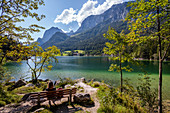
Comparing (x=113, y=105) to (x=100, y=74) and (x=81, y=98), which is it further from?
(x=100, y=74)

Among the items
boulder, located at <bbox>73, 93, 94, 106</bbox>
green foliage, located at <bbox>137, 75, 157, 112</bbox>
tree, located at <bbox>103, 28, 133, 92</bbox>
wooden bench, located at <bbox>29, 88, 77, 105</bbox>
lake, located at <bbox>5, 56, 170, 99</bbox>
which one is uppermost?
tree, located at <bbox>103, 28, 133, 92</bbox>

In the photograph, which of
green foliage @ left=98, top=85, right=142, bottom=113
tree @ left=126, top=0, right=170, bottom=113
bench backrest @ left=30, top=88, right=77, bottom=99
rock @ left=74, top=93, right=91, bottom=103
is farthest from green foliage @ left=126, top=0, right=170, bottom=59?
bench backrest @ left=30, top=88, right=77, bottom=99

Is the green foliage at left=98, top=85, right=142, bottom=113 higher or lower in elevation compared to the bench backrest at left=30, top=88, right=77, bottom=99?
lower

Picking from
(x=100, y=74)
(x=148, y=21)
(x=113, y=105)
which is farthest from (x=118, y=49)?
(x=100, y=74)

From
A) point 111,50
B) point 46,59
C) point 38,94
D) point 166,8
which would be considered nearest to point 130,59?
point 111,50

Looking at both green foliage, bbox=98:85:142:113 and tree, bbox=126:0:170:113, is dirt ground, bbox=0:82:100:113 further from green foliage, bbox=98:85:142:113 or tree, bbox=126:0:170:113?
tree, bbox=126:0:170:113

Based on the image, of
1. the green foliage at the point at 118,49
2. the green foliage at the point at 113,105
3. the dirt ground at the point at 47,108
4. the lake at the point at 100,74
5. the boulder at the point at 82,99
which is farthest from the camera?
the lake at the point at 100,74

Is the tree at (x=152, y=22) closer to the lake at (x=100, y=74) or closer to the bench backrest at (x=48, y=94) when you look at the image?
the lake at (x=100, y=74)

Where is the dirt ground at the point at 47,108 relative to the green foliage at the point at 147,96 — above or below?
below

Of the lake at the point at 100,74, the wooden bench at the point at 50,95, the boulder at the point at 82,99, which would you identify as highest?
the wooden bench at the point at 50,95

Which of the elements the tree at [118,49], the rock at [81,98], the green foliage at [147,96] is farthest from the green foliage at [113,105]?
the tree at [118,49]

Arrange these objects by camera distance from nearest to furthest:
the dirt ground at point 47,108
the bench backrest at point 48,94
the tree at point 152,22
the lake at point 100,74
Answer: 1. the tree at point 152,22
2. the dirt ground at point 47,108
3. the bench backrest at point 48,94
4. the lake at point 100,74

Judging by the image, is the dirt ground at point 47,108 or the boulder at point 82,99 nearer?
the dirt ground at point 47,108

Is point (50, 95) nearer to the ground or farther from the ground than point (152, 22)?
nearer to the ground
